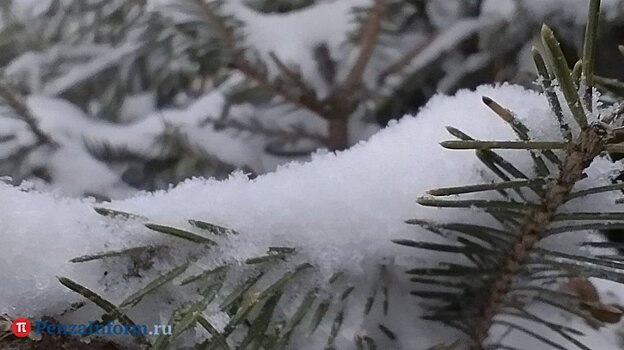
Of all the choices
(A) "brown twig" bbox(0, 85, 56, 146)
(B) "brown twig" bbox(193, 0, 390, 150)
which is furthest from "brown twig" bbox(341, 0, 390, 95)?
(A) "brown twig" bbox(0, 85, 56, 146)

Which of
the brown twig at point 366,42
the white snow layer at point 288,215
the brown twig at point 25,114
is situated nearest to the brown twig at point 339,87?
the brown twig at point 366,42

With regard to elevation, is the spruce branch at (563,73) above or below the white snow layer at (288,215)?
above

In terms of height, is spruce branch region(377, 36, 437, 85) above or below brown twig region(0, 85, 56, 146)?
above

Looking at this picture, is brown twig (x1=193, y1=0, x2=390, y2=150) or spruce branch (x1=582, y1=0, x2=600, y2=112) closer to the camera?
spruce branch (x1=582, y1=0, x2=600, y2=112)

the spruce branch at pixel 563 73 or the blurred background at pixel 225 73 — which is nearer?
the spruce branch at pixel 563 73

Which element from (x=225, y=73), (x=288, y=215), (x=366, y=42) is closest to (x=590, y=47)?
(x=288, y=215)

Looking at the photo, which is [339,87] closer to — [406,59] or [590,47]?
[406,59]

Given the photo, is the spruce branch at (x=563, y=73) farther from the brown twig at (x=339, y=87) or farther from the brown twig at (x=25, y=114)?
the brown twig at (x=25, y=114)

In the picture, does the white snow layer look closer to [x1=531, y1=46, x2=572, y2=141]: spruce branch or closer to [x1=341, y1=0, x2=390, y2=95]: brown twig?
[x1=531, y1=46, x2=572, y2=141]: spruce branch
